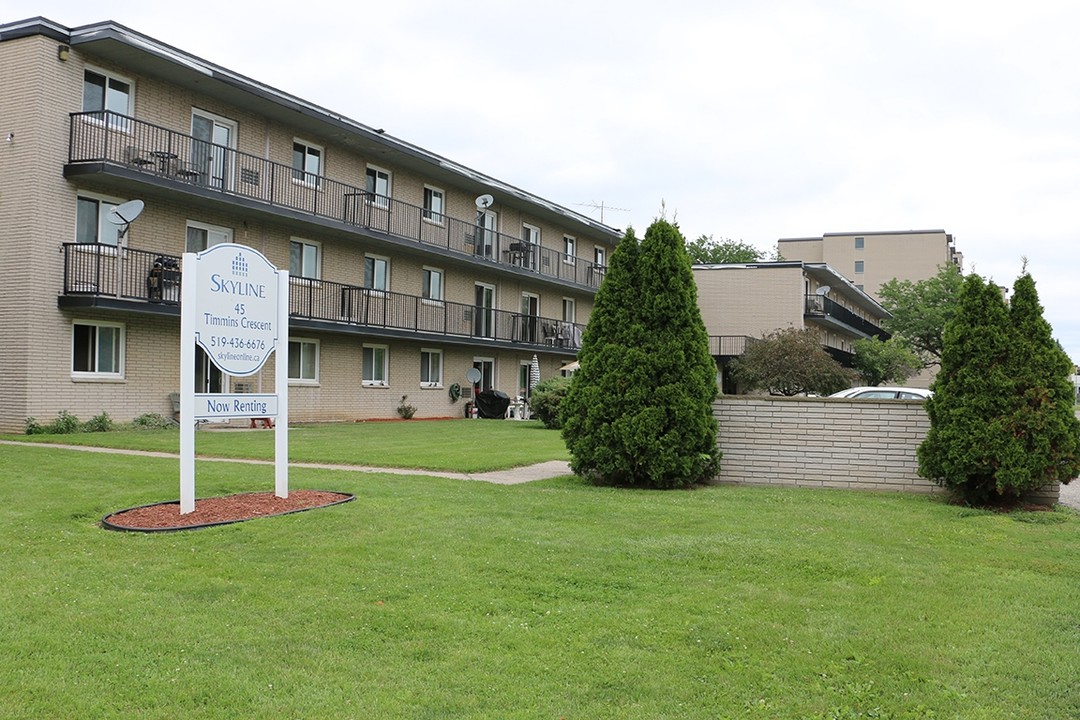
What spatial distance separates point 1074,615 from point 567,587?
3.09 metres

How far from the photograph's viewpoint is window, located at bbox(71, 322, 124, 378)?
69.3ft

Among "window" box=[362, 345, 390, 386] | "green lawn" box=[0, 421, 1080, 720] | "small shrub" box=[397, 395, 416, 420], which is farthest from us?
"small shrub" box=[397, 395, 416, 420]

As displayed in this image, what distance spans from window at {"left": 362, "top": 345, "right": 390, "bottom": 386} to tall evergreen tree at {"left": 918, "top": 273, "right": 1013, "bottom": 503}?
2157cm

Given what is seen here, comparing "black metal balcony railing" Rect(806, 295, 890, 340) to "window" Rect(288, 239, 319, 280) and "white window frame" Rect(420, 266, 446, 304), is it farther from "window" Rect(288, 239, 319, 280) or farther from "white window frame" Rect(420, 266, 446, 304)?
"window" Rect(288, 239, 319, 280)

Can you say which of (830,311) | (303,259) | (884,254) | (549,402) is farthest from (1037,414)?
(884,254)

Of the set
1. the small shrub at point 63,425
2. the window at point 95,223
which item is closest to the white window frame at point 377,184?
the window at point 95,223

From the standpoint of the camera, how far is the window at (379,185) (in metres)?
30.5

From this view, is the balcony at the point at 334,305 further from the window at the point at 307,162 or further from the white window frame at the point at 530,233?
the white window frame at the point at 530,233

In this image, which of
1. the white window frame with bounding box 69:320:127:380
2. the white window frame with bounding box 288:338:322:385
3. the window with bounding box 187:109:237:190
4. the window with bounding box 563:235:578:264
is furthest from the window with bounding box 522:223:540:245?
the white window frame with bounding box 69:320:127:380

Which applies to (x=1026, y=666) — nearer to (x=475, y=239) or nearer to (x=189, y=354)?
(x=189, y=354)

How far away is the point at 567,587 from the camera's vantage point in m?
6.21

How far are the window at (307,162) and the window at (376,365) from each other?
218 inches

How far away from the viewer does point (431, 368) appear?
110ft

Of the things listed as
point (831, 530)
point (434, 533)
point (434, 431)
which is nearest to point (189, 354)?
point (434, 533)
